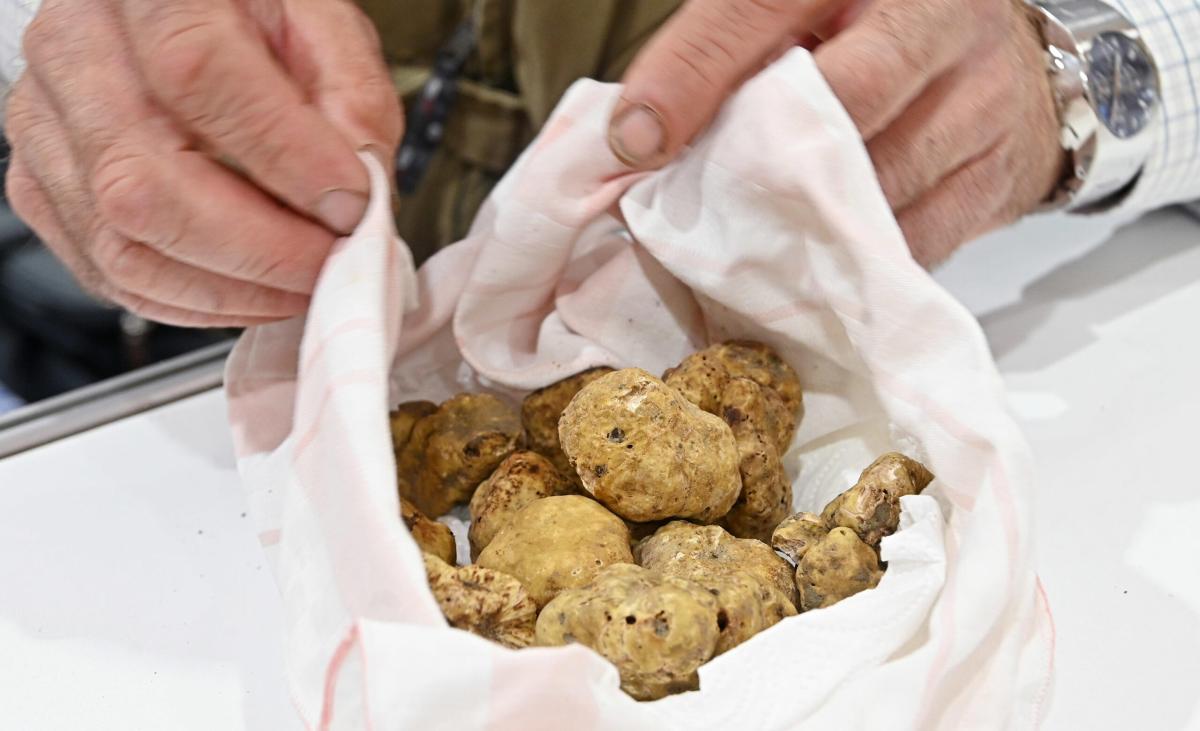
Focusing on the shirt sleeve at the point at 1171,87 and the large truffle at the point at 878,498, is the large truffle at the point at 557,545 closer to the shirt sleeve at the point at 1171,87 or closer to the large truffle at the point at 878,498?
the large truffle at the point at 878,498

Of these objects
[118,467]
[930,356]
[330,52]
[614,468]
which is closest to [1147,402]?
[930,356]

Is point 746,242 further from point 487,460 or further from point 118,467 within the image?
point 118,467

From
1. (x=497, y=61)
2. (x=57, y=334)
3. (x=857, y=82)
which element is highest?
(x=857, y=82)

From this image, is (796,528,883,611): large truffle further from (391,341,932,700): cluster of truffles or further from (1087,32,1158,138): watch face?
(1087,32,1158,138): watch face

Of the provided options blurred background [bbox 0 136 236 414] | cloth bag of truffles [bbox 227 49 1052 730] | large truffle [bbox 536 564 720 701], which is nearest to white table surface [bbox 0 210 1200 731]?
cloth bag of truffles [bbox 227 49 1052 730]

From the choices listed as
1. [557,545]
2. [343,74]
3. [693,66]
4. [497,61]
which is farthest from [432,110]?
[557,545]

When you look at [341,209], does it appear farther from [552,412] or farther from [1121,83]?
[1121,83]
